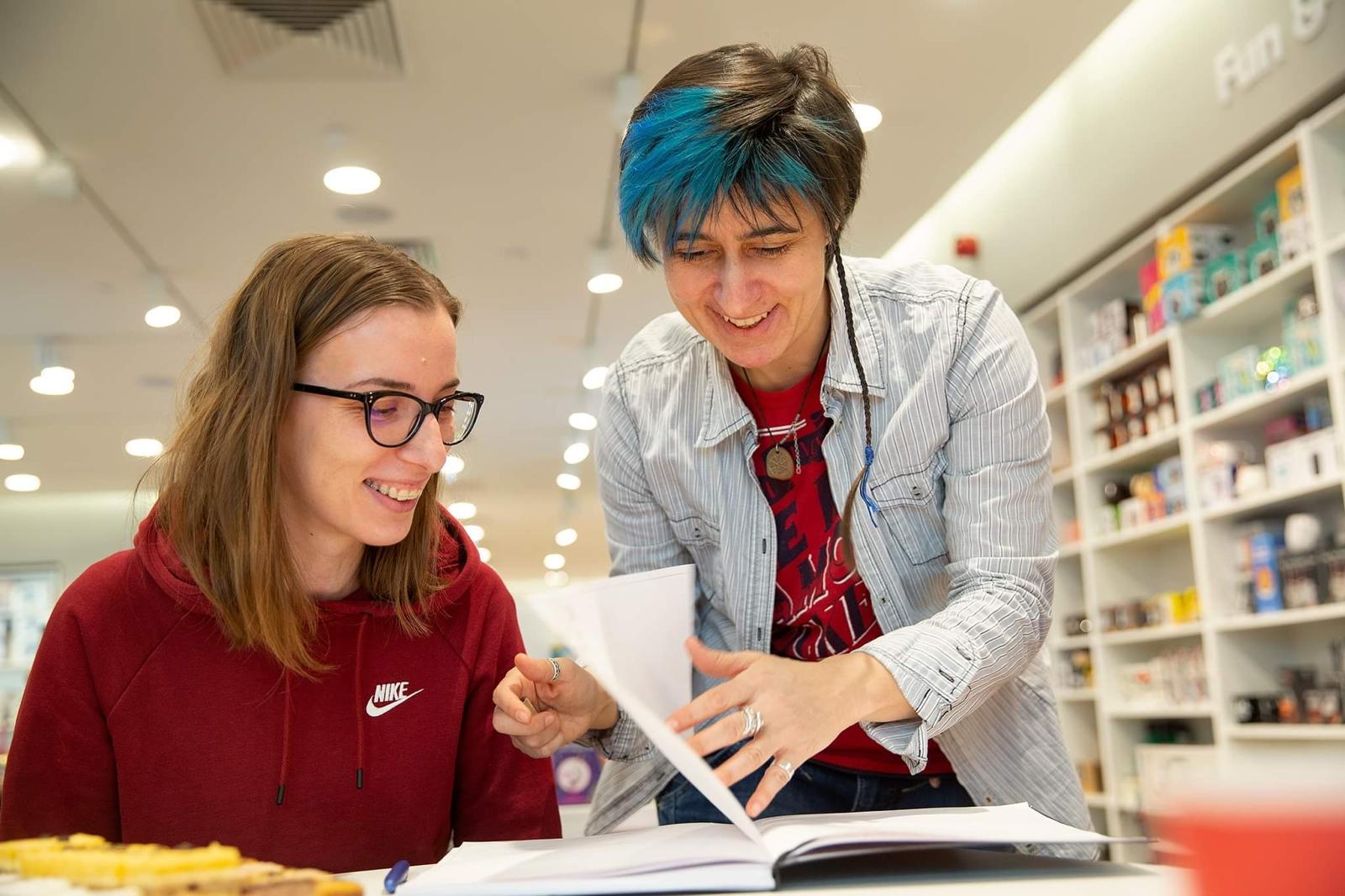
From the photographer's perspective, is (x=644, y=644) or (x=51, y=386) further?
(x=51, y=386)

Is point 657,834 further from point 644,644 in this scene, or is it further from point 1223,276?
point 1223,276

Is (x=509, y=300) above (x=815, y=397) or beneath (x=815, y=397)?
above

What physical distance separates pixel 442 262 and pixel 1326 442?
3927mm

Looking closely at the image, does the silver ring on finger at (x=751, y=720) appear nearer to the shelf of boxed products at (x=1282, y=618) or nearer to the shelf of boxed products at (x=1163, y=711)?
the shelf of boxed products at (x=1282, y=618)

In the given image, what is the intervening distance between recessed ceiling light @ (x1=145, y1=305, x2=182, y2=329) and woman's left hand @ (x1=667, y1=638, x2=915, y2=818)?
5.77 meters

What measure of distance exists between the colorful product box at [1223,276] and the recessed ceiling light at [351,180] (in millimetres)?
3136

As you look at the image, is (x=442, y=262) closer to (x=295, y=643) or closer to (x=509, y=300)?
(x=509, y=300)

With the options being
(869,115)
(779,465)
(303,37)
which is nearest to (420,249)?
(303,37)

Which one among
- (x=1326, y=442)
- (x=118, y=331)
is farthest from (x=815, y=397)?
(x=118, y=331)

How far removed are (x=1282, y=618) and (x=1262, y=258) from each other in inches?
43.8

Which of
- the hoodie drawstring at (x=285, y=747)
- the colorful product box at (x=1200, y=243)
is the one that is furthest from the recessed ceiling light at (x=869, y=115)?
the hoodie drawstring at (x=285, y=747)

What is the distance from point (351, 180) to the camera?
4.78 metres

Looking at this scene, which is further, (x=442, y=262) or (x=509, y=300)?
(x=509, y=300)

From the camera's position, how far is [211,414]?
1435 mm
